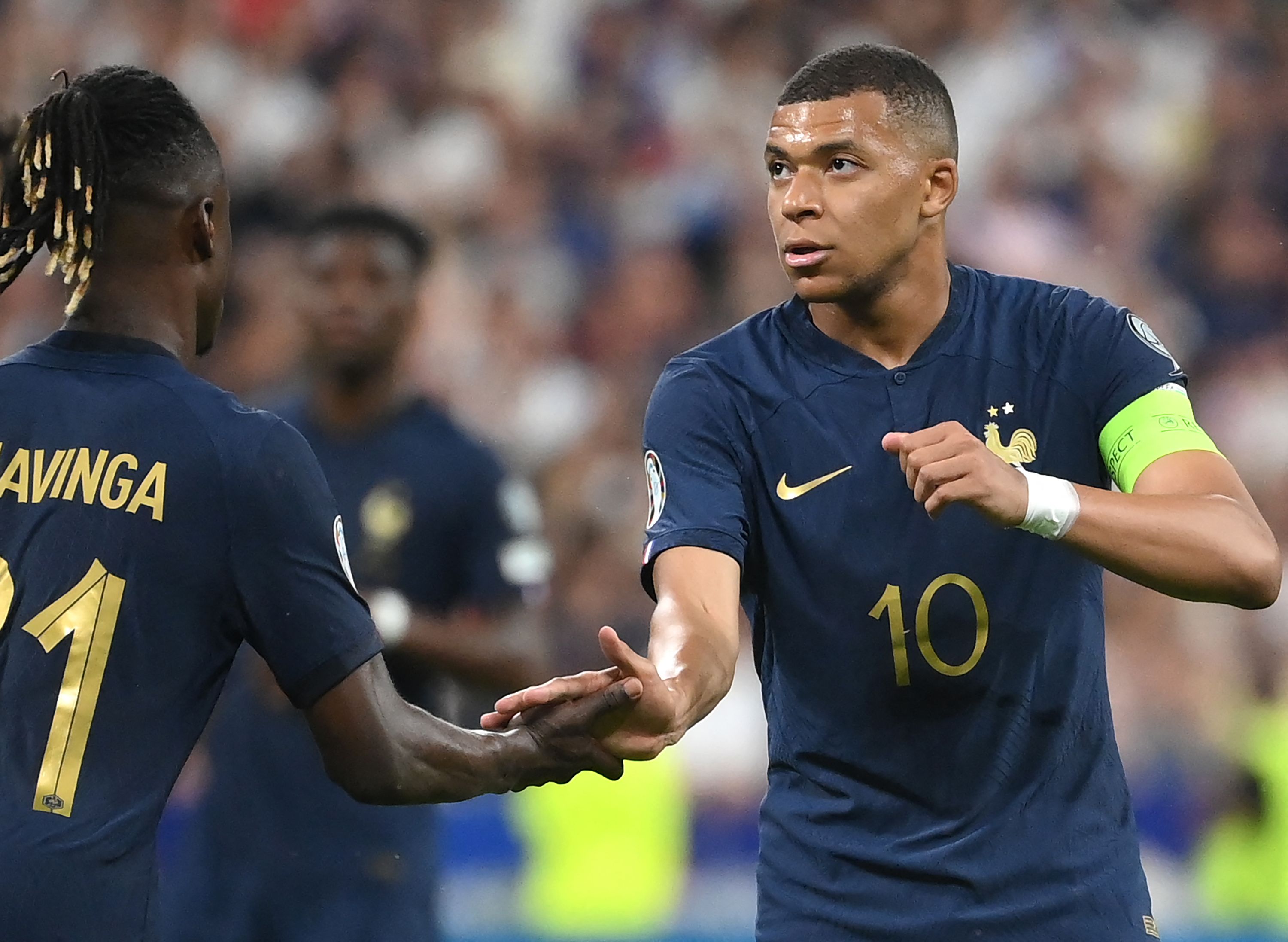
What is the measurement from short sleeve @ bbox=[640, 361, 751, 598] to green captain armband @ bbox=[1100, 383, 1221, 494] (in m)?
0.71

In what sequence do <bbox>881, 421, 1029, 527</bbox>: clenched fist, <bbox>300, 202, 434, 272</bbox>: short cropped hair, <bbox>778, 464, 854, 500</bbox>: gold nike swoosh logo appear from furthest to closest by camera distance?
<bbox>300, 202, 434, 272</bbox>: short cropped hair < <bbox>778, 464, 854, 500</bbox>: gold nike swoosh logo < <bbox>881, 421, 1029, 527</bbox>: clenched fist

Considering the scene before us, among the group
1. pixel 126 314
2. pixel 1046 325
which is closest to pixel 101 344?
pixel 126 314

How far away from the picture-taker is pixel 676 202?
9867mm

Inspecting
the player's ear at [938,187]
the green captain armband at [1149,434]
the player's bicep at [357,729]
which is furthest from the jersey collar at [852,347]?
the player's bicep at [357,729]

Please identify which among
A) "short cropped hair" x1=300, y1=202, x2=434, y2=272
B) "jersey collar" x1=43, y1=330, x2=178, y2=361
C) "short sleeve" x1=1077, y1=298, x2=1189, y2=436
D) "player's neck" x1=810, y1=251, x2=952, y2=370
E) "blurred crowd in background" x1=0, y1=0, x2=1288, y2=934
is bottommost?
"jersey collar" x1=43, y1=330, x2=178, y2=361

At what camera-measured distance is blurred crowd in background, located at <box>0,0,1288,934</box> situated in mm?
7957

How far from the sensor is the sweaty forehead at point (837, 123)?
3660mm

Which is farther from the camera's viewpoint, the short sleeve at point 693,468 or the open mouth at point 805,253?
the open mouth at point 805,253

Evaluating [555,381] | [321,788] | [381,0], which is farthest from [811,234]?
[381,0]

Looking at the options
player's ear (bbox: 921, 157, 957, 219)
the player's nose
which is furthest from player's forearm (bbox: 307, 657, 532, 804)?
player's ear (bbox: 921, 157, 957, 219)

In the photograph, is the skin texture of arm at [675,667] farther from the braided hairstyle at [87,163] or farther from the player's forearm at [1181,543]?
the braided hairstyle at [87,163]

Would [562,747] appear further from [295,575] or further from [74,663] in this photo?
[74,663]

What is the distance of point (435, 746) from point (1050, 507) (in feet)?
3.70

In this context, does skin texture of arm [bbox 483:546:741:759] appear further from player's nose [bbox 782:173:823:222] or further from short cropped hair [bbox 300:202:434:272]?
short cropped hair [bbox 300:202:434:272]
